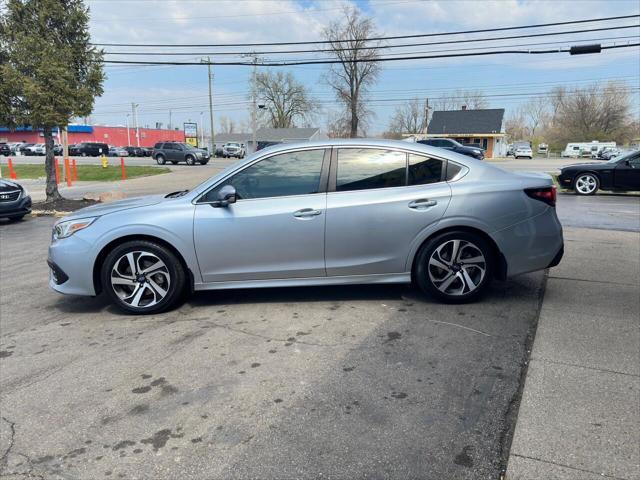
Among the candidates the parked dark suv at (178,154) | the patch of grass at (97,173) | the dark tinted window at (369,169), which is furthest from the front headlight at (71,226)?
the parked dark suv at (178,154)

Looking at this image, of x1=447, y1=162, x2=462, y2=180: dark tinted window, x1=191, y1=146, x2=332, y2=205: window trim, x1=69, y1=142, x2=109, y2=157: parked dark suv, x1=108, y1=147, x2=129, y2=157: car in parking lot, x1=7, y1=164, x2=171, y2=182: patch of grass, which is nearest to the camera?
x1=191, y1=146, x2=332, y2=205: window trim

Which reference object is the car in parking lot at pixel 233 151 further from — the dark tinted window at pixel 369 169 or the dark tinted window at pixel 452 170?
the dark tinted window at pixel 452 170

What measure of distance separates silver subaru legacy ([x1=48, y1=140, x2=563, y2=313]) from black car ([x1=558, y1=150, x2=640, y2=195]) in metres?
12.2

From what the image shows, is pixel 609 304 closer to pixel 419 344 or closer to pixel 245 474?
pixel 419 344

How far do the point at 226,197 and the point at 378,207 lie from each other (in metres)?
1.41

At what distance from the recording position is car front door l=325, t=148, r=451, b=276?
15.2 ft

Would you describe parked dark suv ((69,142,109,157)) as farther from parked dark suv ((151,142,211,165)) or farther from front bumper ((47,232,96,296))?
front bumper ((47,232,96,296))

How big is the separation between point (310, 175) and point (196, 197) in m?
1.10

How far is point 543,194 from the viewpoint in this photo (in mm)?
4812

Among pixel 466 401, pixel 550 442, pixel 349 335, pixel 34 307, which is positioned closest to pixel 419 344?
pixel 349 335

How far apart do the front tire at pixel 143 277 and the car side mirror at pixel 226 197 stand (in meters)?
0.67

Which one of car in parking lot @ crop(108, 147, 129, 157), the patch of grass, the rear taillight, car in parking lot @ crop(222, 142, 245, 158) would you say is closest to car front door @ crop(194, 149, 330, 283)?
the rear taillight

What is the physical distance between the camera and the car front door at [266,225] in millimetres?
4594

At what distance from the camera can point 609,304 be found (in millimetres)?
4770
